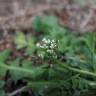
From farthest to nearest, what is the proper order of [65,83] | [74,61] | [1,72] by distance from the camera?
[1,72] < [74,61] < [65,83]

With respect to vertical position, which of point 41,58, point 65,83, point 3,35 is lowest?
point 65,83

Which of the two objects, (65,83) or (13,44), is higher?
(13,44)

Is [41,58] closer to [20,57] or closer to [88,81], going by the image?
[88,81]

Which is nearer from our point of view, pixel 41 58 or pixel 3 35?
pixel 41 58

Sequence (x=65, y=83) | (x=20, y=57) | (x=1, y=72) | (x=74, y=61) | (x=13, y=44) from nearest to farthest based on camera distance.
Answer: (x=65, y=83), (x=74, y=61), (x=1, y=72), (x=20, y=57), (x=13, y=44)

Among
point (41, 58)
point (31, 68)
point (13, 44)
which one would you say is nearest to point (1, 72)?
point (31, 68)

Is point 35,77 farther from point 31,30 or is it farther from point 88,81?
point 31,30

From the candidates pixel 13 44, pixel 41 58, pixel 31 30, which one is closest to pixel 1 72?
pixel 41 58

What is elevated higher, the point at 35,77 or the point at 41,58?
the point at 41,58

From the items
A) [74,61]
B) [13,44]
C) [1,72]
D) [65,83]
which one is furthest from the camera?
[13,44]
